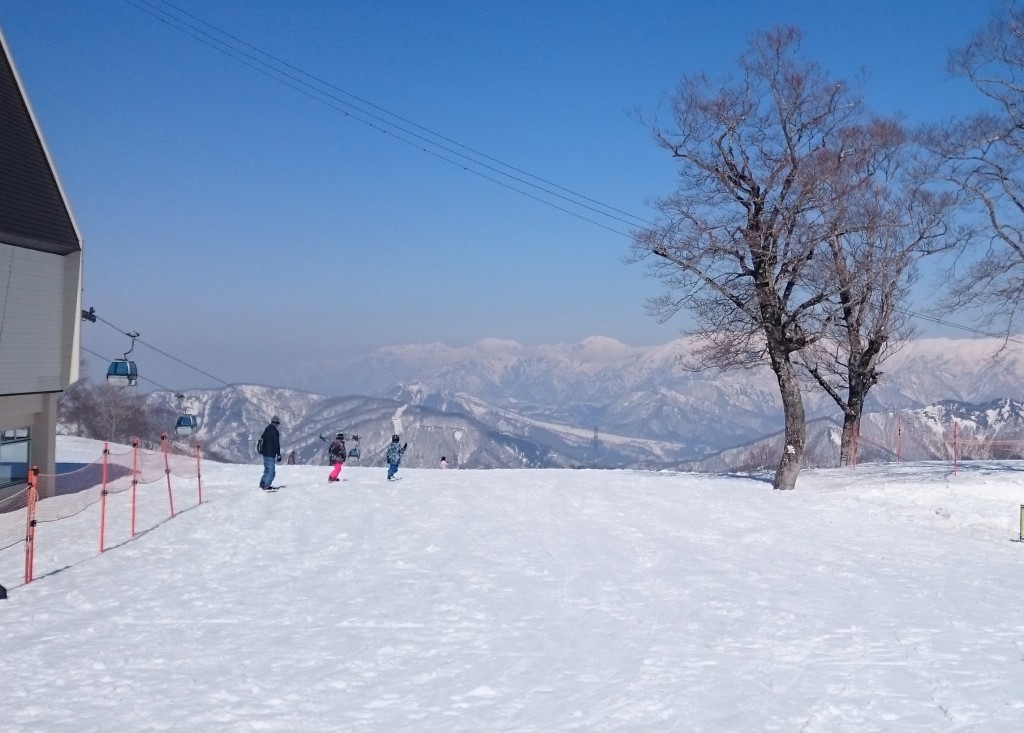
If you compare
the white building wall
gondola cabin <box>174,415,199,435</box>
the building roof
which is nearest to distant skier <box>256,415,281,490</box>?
the white building wall

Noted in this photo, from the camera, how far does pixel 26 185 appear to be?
69.8 ft

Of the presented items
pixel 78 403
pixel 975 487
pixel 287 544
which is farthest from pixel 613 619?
pixel 78 403

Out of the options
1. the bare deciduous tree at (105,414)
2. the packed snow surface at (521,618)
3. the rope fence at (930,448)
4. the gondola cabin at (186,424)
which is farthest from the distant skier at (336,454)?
the bare deciduous tree at (105,414)


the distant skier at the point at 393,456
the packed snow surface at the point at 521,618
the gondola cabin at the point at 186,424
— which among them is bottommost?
the packed snow surface at the point at 521,618

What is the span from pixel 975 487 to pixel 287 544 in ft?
55.6

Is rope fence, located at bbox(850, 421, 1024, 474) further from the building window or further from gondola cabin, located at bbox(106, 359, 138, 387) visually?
the building window

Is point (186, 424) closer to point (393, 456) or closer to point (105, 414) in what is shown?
point (393, 456)

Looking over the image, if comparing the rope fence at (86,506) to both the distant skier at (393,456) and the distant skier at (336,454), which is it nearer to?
the distant skier at (336,454)

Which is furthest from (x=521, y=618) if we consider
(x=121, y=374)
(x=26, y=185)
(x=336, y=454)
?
(x=121, y=374)

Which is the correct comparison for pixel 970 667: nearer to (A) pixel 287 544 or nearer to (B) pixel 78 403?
(A) pixel 287 544

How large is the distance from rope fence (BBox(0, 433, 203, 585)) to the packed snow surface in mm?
172

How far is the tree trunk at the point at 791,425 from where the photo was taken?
25219 millimetres

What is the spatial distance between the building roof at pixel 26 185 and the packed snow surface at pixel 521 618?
652cm

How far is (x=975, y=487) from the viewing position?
→ 74.5 ft
